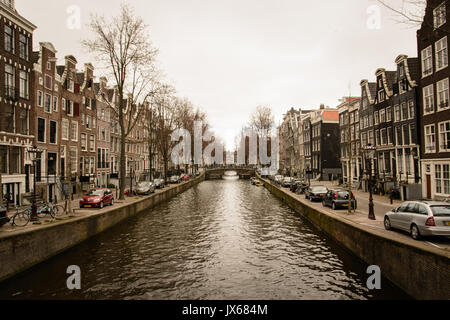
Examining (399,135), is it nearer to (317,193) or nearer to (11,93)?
(317,193)

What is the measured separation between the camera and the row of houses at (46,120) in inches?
1008

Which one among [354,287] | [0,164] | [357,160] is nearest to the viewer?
[354,287]

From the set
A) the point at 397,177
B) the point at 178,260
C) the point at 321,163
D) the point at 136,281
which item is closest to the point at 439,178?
the point at 397,177

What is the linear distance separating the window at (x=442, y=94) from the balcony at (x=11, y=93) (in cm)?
3608

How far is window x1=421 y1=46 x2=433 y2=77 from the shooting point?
86.6 feet

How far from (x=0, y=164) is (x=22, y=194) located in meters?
3.17

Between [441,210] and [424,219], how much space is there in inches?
29.5

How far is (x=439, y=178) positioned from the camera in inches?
1017

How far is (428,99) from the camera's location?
27297 millimetres

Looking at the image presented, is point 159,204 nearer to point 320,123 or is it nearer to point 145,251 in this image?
point 145,251

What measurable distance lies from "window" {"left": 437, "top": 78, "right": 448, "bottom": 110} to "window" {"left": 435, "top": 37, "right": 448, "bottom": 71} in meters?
1.26

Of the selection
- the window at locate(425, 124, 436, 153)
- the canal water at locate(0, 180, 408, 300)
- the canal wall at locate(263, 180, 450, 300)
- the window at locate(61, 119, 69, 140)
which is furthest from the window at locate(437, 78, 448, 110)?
the window at locate(61, 119, 69, 140)

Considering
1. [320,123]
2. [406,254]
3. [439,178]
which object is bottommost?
[406,254]
